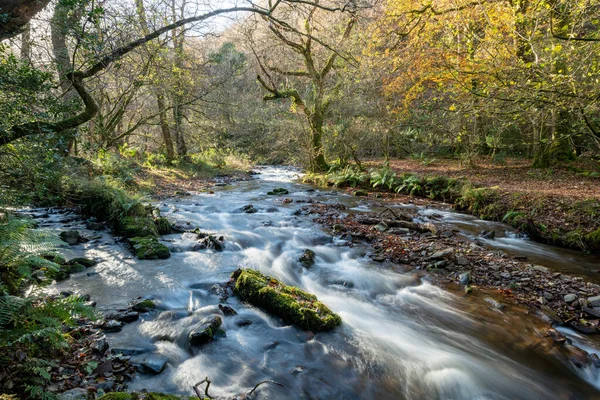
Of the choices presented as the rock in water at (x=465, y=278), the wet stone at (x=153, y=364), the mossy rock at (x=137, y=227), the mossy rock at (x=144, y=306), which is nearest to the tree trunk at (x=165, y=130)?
the mossy rock at (x=137, y=227)

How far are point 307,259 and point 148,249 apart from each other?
3232mm

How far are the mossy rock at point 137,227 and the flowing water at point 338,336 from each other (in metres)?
0.41

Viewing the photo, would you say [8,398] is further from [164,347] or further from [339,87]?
[339,87]

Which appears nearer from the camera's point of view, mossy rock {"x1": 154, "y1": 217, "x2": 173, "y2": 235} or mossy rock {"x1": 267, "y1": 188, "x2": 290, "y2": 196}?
mossy rock {"x1": 154, "y1": 217, "x2": 173, "y2": 235}

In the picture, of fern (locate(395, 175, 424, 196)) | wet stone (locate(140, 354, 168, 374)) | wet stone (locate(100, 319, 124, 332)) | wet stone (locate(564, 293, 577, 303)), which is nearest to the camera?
wet stone (locate(140, 354, 168, 374))

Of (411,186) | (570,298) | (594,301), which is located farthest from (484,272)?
(411,186)

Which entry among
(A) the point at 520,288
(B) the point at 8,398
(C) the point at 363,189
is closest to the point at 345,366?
(B) the point at 8,398

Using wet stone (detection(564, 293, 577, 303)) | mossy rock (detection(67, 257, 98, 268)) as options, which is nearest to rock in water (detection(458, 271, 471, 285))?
wet stone (detection(564, 293, 577, 303))

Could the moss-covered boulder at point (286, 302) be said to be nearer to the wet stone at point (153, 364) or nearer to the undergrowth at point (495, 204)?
the wet stone at point (153, 364)

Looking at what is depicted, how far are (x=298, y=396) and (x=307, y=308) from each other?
1.30m

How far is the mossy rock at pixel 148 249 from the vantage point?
21.0ft

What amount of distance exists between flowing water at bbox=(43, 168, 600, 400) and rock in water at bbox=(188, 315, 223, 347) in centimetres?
10

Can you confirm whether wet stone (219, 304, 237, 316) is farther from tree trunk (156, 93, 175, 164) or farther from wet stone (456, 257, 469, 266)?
tree trunk (156, 93, 175, 164)

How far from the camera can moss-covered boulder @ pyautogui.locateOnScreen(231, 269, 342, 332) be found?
14.4ft
